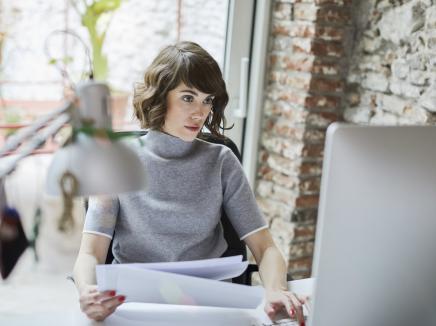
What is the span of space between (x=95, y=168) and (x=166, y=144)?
91cm

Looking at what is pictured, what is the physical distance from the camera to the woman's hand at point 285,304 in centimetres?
126

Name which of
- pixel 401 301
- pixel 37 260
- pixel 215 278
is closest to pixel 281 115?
pixel 215 278

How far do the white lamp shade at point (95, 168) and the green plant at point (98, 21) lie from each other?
176 centimetres

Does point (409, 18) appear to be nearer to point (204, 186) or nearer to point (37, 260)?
point (204, 186)

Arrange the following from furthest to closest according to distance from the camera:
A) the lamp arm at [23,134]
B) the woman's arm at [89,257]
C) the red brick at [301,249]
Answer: the red brick at [301,249]
the woman's arm at [89,257]
the lamp arm at [23,134]

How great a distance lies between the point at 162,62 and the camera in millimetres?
1558

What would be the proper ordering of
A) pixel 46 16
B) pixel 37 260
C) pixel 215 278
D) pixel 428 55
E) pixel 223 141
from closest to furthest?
pixel 37 260 → pixel 215 278 → pixel 223 141 → pixel 428 55 → pixel 46 16

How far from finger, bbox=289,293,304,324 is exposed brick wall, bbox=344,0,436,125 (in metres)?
1.09

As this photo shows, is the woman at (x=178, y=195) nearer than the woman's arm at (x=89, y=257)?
No

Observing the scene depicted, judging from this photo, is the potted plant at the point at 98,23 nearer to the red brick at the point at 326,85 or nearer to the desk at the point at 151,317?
the red brick at the point at 326,85

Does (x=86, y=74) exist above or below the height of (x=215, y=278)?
above

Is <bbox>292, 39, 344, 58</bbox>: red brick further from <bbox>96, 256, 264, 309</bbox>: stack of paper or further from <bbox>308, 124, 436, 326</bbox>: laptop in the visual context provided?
<bbox>308, 124, 436, 326</bbox>: laptop

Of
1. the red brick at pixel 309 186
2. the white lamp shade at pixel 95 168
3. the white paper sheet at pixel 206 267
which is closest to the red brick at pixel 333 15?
the red brick at pixel 309 186

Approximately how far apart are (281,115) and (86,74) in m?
1.82
